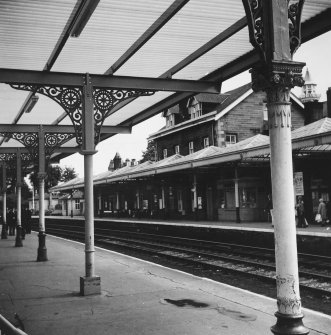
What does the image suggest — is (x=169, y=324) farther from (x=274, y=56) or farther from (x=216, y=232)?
(x=216, y=232)

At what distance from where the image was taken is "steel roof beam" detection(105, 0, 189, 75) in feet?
18.6

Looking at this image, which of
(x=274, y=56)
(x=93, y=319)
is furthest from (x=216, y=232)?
(x=274, y=56)

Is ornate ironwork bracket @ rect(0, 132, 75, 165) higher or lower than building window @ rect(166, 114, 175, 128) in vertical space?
lower

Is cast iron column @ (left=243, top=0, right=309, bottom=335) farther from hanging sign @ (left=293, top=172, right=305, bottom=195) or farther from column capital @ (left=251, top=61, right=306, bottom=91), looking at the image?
hanging sign @ (left=293, top=172, right=305, bottom=195)

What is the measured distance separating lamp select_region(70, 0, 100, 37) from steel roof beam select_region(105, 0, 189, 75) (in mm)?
971

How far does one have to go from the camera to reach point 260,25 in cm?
340

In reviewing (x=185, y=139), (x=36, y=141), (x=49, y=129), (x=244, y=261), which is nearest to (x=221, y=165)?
(x=244, y=261)

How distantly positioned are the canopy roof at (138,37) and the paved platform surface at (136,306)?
3930 millimetres

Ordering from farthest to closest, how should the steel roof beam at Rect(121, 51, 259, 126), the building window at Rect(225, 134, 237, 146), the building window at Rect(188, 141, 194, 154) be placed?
1. the building window at Rect(188, 141, 194, 154)
2. the building window at Rect(225, 134, 237, 146)
3. the steel roof beam at Rect(121, 51, 259, 126)

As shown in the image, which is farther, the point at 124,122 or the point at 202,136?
the point at 202,136

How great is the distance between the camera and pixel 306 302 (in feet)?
26.2

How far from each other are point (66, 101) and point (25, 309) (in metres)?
3.68

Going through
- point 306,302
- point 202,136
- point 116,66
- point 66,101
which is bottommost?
point 306,302

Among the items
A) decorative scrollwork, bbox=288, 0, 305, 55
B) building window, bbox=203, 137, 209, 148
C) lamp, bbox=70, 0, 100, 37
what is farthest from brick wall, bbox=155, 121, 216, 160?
decorative scrollwork, bbox=288, 0, 305, 55
